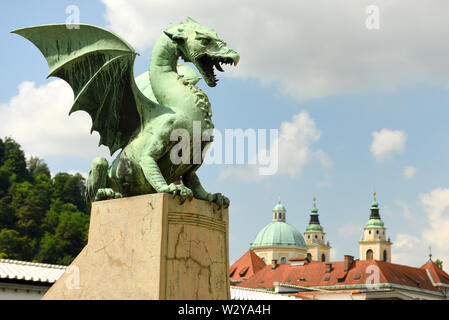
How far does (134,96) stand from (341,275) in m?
66.1

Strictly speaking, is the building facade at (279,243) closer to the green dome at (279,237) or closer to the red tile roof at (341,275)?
the green dome at (279,237)

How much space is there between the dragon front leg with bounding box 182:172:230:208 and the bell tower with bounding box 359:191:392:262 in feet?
412

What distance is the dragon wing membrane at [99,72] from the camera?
920 centimetres

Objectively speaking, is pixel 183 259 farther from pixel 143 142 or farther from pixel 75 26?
pixel 75 26

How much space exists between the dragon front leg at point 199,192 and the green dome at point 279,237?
10174 cm

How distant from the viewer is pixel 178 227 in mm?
8289

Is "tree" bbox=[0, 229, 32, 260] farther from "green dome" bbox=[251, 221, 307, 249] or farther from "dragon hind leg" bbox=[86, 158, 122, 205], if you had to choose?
"green dome" bbox=[251, 221, 307, 249]

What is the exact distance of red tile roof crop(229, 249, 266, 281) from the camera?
86.4m

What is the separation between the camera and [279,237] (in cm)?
11062

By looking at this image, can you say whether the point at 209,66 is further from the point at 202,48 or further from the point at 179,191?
the point at 179,191

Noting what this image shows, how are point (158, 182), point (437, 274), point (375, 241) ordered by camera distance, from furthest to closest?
point (375, 241), point (437, 274), point (158, 182)

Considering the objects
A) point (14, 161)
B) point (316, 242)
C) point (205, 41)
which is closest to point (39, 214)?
point (14, 161)
